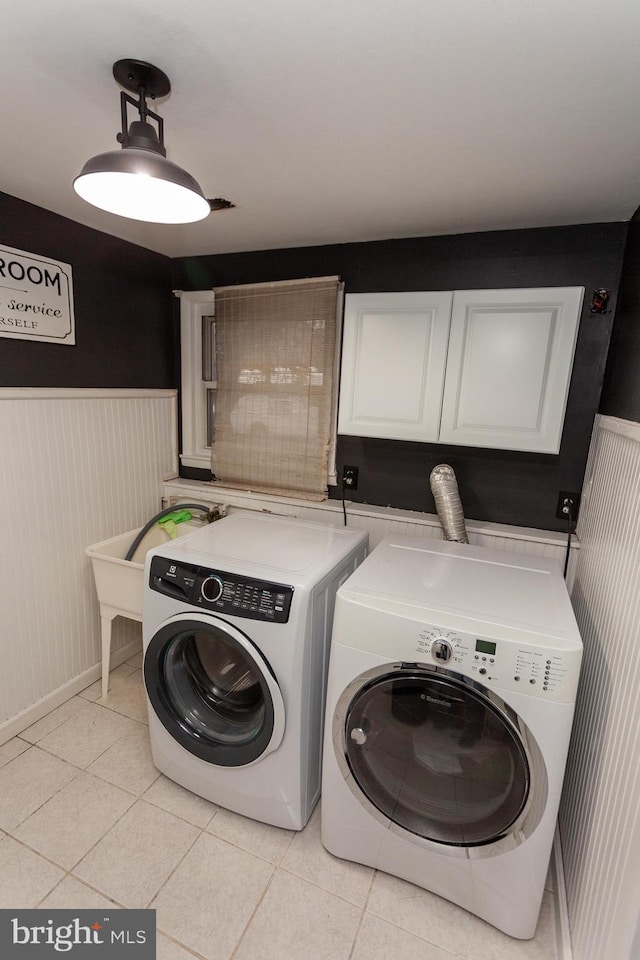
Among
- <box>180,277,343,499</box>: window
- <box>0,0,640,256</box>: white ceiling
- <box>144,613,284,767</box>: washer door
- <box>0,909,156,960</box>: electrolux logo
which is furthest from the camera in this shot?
<box>180,277,343,499</box>: window

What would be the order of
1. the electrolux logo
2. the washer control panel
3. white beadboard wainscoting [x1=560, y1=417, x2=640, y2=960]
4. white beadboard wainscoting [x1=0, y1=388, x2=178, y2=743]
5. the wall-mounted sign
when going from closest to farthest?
white beadboard wainscoting [x1=560, y1=417, x2=640, y2=960] < the washer control panel < the electrolux logo < the wall-mounted sign < white beadboard wainscoting [x1=0, y1=388, x2=178, y2=743]

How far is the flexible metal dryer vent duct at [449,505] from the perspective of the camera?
203 cm

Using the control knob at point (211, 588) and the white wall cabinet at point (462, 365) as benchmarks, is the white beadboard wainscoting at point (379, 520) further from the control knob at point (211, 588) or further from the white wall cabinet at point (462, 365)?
the control knob at point (211, 588)

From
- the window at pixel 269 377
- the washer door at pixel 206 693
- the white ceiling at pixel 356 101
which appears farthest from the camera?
the window at pixel 269 377

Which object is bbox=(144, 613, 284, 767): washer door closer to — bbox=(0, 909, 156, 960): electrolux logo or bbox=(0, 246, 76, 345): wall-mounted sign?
bbox=(0, 909, 156, 960): electrolux logo

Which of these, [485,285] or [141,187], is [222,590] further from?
[485,285]

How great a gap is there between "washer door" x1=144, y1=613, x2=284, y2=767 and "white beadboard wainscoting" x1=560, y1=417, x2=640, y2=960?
93 cm

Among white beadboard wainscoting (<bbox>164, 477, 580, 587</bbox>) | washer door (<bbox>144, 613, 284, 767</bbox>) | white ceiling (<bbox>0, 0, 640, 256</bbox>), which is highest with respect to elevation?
white ceiling (<bbox>0, 0, 640, 256</bbox>)

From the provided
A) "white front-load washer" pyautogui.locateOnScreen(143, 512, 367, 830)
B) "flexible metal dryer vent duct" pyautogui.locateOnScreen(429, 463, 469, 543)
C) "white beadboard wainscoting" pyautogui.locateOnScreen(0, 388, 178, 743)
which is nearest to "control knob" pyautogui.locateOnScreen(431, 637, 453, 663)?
"white front-load washer" pyautogui.locateOnScreen(143, 512, 367, 830)

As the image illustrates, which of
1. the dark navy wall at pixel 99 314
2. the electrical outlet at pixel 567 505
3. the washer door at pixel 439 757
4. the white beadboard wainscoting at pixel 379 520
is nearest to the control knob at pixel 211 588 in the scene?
the washer door at pixel 439 757

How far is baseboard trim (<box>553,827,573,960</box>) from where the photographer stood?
51.7 inches

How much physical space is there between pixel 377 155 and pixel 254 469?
1586 millimetres

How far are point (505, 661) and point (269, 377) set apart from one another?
1.77m

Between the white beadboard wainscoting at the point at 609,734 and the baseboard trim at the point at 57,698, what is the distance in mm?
2192
